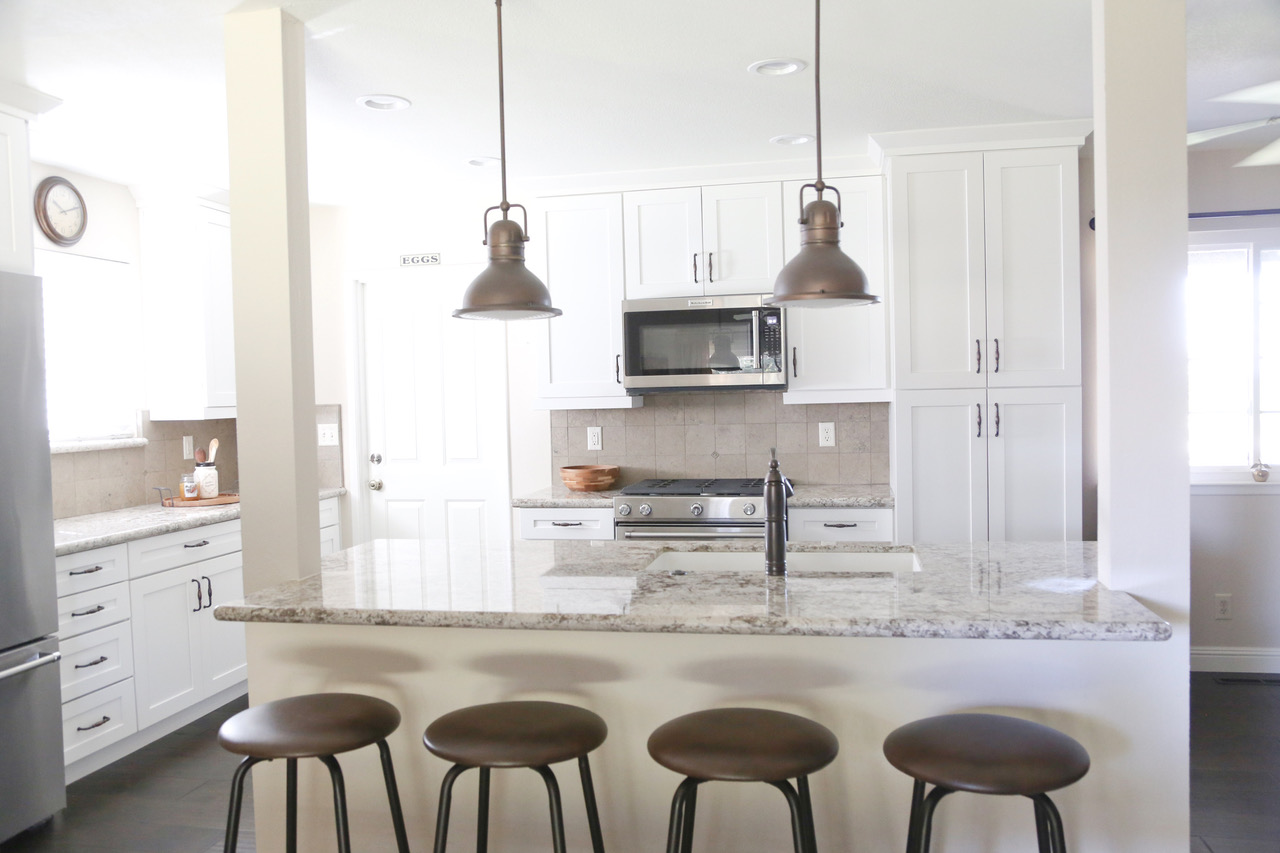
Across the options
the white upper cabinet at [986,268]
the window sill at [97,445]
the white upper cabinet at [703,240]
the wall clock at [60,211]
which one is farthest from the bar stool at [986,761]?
the wall clock at [60,211]

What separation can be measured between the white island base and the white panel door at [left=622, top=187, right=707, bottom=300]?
7.90 feet

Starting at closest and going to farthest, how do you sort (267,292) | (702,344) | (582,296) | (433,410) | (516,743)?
(516,743), (267,292), (702,344), (582,296), (433,410)

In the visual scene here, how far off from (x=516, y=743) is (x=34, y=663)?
198 cm

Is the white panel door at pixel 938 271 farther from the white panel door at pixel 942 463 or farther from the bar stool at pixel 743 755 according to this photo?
the bar stool at pixel 743 755

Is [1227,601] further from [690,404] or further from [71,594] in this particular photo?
[71,594]

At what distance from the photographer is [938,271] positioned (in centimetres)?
370

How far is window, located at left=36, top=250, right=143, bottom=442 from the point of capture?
3.79 metres

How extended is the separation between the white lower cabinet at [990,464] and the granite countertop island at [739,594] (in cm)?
123

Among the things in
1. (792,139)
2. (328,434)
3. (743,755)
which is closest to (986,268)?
(792,139)

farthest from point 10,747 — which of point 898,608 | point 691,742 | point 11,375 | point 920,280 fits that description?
point 920,280

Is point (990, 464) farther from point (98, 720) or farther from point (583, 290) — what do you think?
point (98, 720)

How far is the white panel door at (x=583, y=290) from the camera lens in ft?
13.8

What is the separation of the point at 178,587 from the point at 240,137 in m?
2.04

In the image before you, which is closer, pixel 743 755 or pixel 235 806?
pixel 743 755
